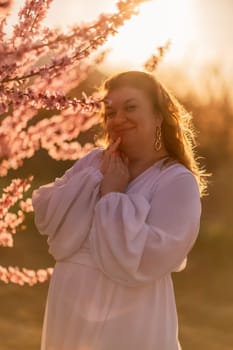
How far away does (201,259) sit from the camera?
12.5m

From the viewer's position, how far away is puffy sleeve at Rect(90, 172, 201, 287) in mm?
3875

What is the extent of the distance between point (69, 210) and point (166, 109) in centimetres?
68

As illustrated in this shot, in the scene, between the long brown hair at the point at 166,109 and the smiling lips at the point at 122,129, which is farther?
the long brown hair at the point at 166,109

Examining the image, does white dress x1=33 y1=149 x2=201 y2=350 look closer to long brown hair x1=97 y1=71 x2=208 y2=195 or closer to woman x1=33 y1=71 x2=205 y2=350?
woman x1=33 y1=71 x2=205 y2=350

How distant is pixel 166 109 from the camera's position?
4219 millimetres

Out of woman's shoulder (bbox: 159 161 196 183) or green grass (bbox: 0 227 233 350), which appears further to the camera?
green grass (bbox: 0 227 233 350)

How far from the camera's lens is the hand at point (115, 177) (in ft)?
13.1

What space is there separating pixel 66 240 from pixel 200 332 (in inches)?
219

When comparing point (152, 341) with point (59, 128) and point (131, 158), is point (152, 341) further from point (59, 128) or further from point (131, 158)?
point (59, 128)

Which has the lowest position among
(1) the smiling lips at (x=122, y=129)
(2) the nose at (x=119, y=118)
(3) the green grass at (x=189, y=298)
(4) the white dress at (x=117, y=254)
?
(3) the green grass at (x=189, y=298)

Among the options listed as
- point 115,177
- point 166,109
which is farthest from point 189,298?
point 115,177

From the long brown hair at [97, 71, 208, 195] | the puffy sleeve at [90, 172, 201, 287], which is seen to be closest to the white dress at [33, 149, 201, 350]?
the puffy sleeve at [90, 172, 201, 287]

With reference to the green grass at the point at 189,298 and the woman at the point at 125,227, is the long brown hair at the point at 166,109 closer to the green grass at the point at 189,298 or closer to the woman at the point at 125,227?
the woman at the point at 125,227

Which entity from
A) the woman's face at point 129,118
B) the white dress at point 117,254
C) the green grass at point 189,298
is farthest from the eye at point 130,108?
the green grass at point 189,298
